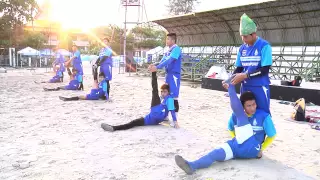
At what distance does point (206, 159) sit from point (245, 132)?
63 cm

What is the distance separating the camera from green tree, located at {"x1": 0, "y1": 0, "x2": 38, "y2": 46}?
35.4 meters

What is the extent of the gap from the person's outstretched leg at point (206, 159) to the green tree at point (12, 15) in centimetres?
3623

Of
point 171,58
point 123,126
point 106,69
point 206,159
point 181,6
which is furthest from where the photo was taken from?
point 181,6

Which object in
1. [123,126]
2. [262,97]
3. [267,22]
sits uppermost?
[267,22]

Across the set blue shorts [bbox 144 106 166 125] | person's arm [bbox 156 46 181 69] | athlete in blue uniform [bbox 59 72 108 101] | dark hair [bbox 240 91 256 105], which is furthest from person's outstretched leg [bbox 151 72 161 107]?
athlete in blue uniform [bbox 59 72 108 101]

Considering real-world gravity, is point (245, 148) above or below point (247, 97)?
below

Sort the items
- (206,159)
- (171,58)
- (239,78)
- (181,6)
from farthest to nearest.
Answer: (181,6) < (171,58) < (239,78) < (206,159)

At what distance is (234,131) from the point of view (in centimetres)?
462

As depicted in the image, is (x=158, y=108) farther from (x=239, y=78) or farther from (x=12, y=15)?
(x=12, y=15)

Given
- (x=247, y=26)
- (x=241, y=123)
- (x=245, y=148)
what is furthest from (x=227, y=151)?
(x=247, y=26)

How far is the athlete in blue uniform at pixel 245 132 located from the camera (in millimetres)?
4133

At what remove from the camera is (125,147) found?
517 centimetres

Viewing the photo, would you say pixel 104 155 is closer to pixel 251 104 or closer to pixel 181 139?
pixel 181 139

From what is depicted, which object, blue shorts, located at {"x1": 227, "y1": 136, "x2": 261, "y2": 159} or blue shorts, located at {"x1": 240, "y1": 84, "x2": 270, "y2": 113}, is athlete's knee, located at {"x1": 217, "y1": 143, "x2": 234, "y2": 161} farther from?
blue shorts, located at {"x1": 240, "y1": 84, "x2": 270, "y2": 113}
